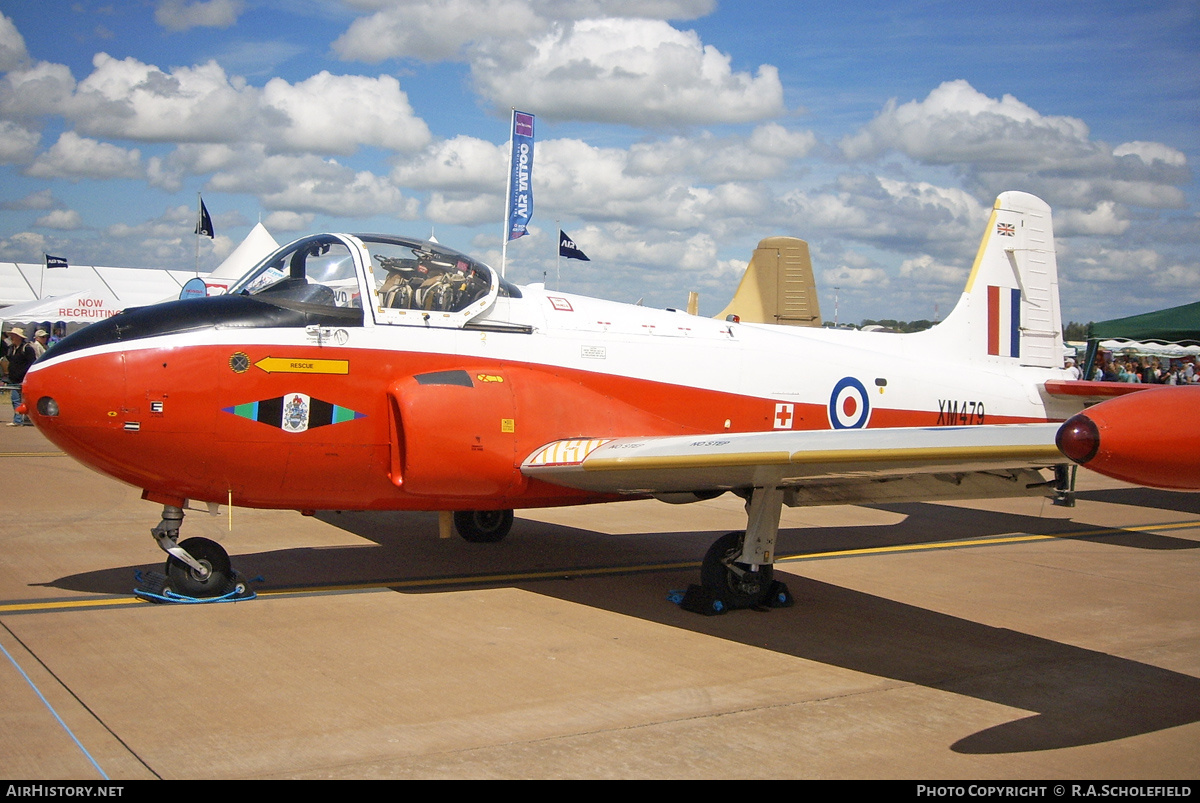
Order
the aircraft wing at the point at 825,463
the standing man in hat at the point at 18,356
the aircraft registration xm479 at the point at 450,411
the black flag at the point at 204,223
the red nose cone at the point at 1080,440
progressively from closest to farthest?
the red nose cone at the point at 1080,440 → the aircraft wing at the point at 825,463 → the aircraft registration xm479 at the point at 450,411 → the standing man in hat at the point at 18,356 → the black flag at the point at 204,223

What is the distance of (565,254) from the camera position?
2298cm

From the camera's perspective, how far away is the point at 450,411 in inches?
266

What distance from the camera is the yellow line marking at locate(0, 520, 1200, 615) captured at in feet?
21.3

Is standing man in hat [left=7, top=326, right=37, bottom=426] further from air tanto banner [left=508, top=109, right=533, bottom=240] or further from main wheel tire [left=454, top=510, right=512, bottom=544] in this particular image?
main wheel tire [left=454, top=510, right=512, bottom=544]

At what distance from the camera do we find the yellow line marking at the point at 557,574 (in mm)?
6480

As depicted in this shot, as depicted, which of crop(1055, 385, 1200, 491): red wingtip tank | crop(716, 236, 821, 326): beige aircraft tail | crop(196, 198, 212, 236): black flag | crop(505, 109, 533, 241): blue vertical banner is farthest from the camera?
crop(196, 198, 212, 236): black flag

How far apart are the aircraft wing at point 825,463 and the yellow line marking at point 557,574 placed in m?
1.33

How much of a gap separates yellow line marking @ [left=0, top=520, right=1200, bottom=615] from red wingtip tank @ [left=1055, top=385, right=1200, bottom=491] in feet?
16.5

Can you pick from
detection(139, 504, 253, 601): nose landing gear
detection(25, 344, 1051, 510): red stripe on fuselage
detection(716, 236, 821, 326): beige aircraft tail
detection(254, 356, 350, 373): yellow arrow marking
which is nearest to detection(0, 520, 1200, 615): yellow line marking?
detection(139, 504, 253, 601): nose landing gear

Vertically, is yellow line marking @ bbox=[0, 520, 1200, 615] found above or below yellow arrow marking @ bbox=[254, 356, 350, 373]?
below

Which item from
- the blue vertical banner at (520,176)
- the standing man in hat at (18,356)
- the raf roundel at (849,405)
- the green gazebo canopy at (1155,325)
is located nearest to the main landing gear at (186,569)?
the raf roundel at (849,405)

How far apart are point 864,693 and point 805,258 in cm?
1624

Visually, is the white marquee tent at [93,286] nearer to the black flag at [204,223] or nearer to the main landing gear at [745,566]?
the black flag at [204,223]
